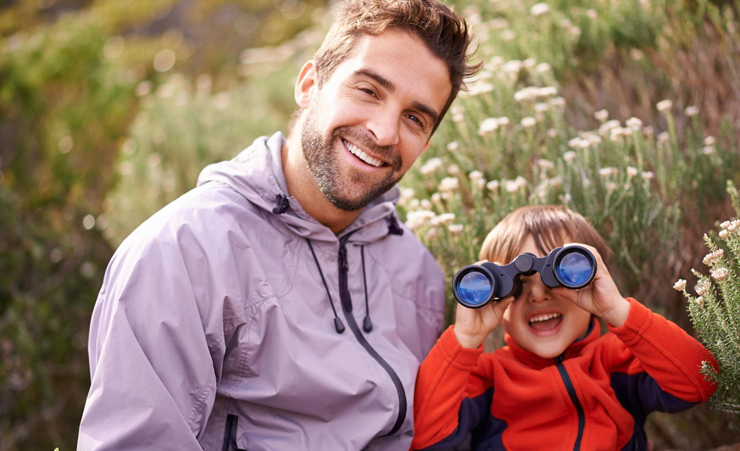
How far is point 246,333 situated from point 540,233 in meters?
1.15

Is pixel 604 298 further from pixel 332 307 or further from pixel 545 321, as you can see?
pixel 332 307

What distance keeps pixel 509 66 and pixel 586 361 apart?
5.91 feet

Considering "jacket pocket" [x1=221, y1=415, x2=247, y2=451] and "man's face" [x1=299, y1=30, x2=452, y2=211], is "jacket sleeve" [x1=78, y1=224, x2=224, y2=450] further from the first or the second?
"man's face" [x1=299, y1=30, x2=452, y2=211]

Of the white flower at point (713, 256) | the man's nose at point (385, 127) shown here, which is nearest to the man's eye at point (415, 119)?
the man's nose at point (385, 127)

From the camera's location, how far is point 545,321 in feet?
8.02

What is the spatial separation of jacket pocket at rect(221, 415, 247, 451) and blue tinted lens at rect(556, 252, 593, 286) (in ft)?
3.99

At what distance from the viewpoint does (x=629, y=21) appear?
13.1ft

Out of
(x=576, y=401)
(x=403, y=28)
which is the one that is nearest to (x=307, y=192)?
(x=403, y=28)

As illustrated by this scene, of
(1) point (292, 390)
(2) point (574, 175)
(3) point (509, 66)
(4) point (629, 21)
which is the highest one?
(4) point (629, 21)

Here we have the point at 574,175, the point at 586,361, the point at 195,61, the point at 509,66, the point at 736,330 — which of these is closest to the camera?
the point at 736,330

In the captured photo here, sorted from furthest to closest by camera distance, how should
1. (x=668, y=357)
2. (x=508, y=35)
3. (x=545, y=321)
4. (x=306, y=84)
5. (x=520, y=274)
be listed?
(x=508, y=35)
(x=306, y=84)
(x=545, y=321)
(x=520, y=274)
(x=668, y=357)

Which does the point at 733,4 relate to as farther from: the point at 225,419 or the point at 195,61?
the point at 195,61

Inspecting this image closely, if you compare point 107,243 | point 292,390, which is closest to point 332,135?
point 292,390

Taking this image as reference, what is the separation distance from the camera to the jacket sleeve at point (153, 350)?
1866 millimetres
